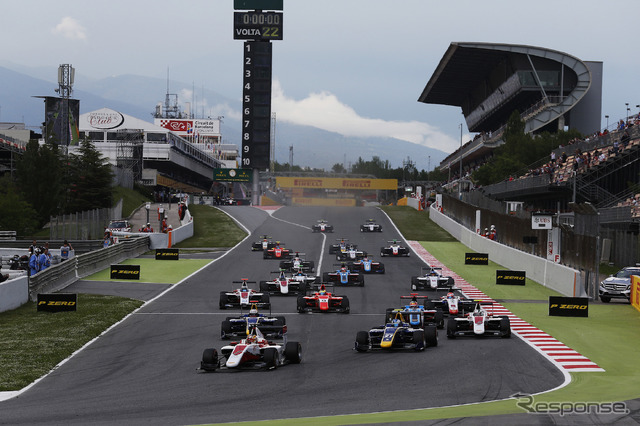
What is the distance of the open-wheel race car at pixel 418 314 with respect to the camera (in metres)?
22.0

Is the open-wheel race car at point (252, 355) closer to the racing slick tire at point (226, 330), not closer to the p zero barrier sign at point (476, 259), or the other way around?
the racing slick tire at point (226, 330)

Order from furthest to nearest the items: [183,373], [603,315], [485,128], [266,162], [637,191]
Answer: [485,128], [266,162], [637,191], [603,315], [183,373]

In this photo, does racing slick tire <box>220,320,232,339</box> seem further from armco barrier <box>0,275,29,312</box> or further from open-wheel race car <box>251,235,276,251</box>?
open-wheel race car <box>251,235,276,251</box>

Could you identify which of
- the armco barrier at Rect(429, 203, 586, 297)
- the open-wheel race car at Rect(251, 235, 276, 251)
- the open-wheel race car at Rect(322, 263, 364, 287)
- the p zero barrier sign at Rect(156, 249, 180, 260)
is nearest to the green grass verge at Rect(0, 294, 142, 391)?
the open-wheel race car at Rect(322, 263, 364, 287)

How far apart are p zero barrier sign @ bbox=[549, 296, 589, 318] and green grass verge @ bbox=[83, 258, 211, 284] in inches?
682

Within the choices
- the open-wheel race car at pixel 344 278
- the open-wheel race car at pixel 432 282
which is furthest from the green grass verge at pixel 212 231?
the open-wheel race car at pixel 432 282

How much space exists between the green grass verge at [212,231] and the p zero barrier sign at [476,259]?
1905cm

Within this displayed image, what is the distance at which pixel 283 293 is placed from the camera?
3119 cm

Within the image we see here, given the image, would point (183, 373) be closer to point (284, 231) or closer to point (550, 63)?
point (284, 231)

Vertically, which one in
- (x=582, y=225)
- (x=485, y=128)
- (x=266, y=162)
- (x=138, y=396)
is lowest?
(x=138, y=396)

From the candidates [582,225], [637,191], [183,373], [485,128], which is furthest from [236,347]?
[485,128]

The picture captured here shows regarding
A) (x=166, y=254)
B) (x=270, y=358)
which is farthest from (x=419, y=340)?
(x=166, y=254)

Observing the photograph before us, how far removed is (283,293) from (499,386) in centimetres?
1648

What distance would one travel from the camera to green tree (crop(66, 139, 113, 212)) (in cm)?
7638
